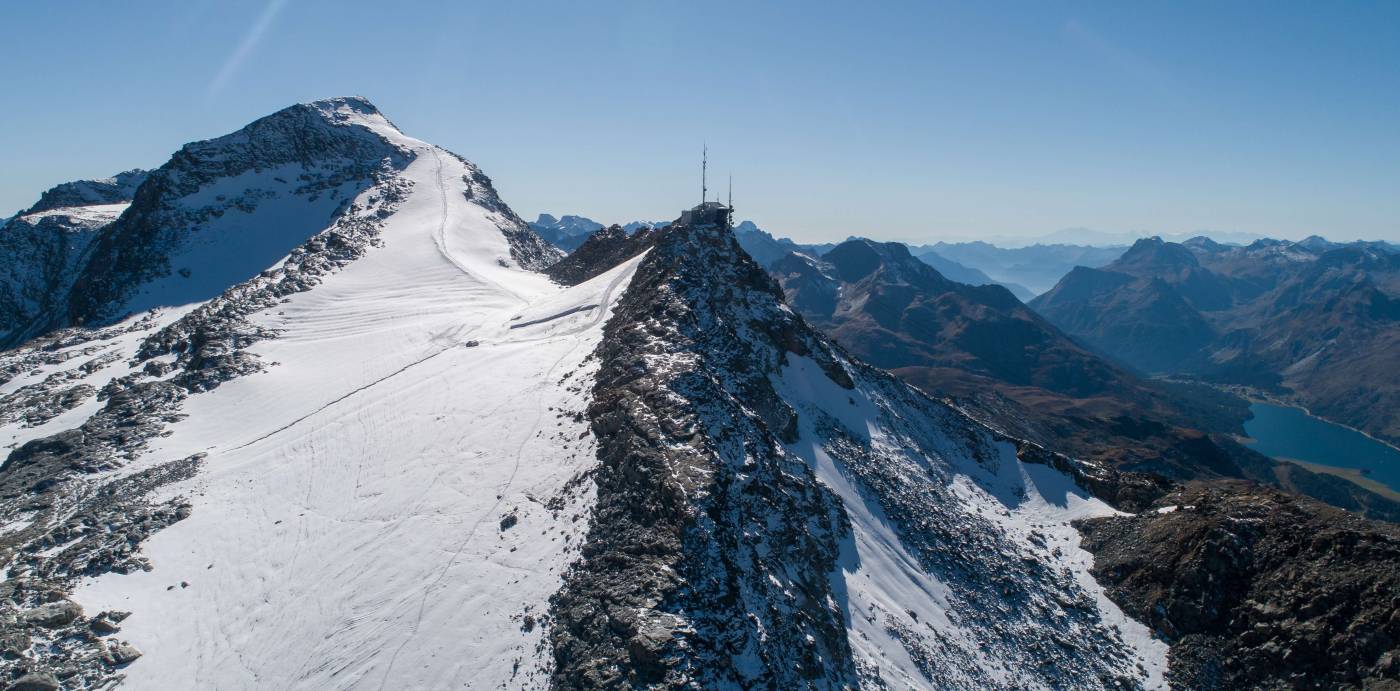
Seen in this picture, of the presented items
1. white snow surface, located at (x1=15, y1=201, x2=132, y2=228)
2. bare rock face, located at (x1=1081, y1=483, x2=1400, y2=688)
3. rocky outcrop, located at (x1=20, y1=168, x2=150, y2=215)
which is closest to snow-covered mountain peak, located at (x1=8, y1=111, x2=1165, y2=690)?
bare rock face, located at (x1=1081, y1=483, x2=1400, y2=688)

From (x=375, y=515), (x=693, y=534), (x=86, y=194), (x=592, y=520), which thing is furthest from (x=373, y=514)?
(x=86, y=194)

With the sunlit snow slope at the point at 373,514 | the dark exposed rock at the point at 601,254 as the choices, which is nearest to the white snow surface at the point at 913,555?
the sunlit snow slope at the point at 373,514

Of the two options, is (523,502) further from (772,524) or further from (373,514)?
(772,524)

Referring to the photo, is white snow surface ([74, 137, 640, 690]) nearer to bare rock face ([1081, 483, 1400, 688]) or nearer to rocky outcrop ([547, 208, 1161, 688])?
rocky outcrop ([547, 208, 1161, 688])

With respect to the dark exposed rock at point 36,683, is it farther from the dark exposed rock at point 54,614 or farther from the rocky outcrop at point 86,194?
the rocky outcrop at point 86,194

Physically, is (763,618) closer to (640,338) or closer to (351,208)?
(640,338)

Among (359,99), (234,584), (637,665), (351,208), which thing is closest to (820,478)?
(637,665)
